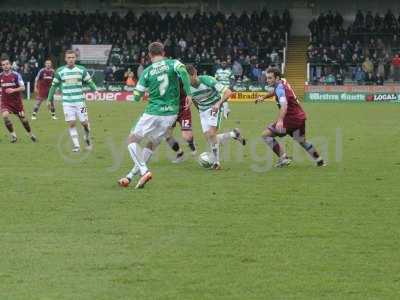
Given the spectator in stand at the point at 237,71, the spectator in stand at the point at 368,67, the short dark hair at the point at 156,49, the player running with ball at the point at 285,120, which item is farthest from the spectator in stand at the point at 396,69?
the short dark hair at the point at 156,49

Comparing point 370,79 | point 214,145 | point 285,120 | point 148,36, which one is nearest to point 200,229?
point 214,145

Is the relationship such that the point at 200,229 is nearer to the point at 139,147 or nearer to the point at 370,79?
the point at 139,147

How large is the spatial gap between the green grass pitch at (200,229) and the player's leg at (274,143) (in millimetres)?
214

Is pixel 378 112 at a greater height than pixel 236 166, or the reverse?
pixel 236 166

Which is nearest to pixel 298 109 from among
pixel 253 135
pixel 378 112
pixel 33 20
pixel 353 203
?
pixel 353 203

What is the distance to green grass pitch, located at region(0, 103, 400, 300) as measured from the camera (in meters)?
7.76

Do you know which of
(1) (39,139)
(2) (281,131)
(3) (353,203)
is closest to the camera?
(3) (353,203)

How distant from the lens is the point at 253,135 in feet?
79.2

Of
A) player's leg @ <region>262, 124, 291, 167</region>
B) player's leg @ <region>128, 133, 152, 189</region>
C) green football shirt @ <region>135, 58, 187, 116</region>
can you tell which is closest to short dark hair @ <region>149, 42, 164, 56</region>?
green football shirt @ <region>135, 58, 187, 116</region>

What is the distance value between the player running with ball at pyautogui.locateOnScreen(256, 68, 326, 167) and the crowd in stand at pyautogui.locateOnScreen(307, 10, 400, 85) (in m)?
30.8

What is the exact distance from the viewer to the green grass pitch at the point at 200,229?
306 inches

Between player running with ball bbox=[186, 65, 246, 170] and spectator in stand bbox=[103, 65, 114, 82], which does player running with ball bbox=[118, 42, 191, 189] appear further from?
spectator in stand bbox=[103, 65, 114, 82]

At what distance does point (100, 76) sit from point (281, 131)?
33584mm

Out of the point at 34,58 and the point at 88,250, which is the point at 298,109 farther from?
the point at 34,58
